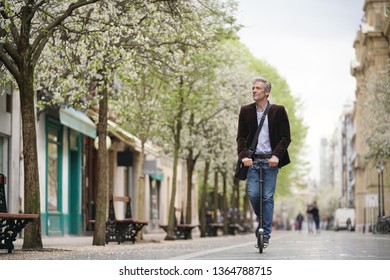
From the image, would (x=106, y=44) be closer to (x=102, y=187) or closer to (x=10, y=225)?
(x=102, y=187)

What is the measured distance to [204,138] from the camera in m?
37.8

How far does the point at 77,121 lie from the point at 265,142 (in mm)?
21730

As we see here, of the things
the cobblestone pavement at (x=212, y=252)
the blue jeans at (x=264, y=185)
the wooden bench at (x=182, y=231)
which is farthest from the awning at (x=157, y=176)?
the blue jeans at (x=264, y=185)

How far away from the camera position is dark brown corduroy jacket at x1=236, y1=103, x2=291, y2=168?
11812 mm

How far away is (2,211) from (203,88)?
17.0 meters

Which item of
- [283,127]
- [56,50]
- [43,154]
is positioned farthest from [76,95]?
[43,154]

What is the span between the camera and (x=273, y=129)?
11.9 meters

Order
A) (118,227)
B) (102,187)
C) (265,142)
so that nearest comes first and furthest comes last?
1. (265,142)
2. (102,187)
3. (118,227)

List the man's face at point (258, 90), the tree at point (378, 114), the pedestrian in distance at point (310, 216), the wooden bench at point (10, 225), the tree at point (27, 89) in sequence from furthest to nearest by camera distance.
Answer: the pedestrian in distance at point (310, 216) < the tree at point (378, 114) < the tree at point (27, 89) < the wooden bench at point (10, 225) < the man's face at point (258, 90)

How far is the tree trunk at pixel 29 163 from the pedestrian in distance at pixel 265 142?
202 inches

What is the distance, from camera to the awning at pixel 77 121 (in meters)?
31.6

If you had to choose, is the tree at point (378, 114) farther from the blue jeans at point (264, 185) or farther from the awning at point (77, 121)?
the blue jeans at point (264, 185)

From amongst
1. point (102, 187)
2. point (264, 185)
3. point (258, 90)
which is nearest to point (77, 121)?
point (102, 187)

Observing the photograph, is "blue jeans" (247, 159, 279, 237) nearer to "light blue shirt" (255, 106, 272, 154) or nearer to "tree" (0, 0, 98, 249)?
"light blue shirt" (255, 106, 272, 154)
